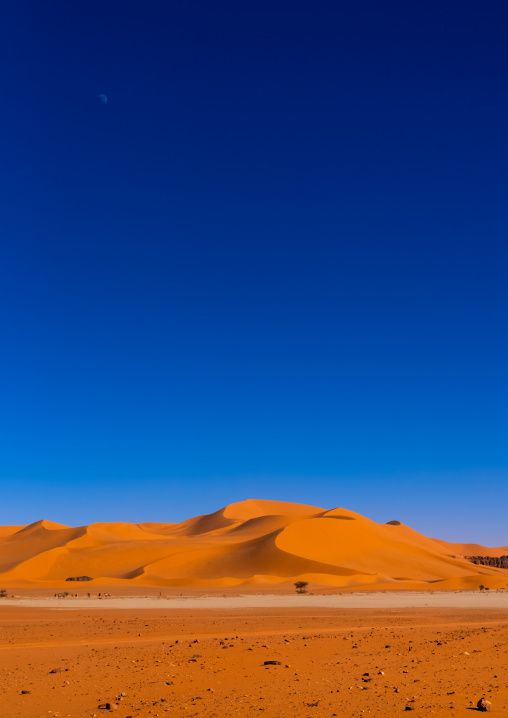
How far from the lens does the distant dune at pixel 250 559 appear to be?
239 ft

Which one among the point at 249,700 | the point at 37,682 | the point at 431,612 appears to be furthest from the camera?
the point at 431,612

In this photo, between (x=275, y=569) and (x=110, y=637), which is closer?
(x=110, y=637)

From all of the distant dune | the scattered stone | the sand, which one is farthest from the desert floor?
the distant dune

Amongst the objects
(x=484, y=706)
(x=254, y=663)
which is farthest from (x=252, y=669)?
(x=484, y=706)

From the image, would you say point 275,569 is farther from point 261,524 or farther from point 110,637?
point 110,637

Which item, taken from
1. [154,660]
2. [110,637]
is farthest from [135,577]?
[154,660]

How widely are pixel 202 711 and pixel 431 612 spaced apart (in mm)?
23734

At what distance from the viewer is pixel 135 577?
80.2 meters

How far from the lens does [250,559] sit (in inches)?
3319

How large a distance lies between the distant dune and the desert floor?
45.8 meters

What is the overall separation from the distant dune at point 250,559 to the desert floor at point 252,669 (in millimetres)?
45772

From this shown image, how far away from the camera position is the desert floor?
9.23 m

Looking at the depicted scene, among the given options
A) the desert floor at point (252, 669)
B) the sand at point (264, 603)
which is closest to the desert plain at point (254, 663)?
the desert floor at point (252, 669)

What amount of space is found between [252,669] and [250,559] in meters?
74.5
